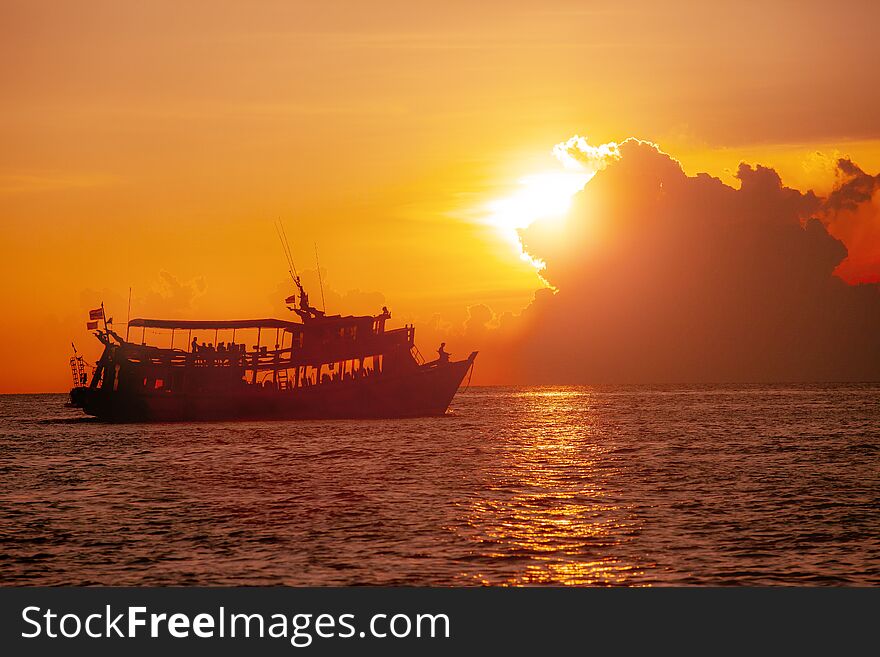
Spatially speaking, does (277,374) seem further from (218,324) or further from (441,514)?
(441,514)

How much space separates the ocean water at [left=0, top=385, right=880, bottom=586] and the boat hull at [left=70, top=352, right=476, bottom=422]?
825 inches

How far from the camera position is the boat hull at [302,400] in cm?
9438

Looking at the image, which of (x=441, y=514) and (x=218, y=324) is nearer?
(x=441, y=514)

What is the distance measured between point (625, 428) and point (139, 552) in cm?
7952

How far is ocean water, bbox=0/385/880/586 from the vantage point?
2544 centimetres

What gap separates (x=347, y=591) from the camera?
65.5ft

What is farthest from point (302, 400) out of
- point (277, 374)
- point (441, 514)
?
point (441, 514)

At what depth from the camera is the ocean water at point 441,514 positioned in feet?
83.5

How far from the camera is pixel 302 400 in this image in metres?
95.0

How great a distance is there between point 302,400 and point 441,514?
6095 cm

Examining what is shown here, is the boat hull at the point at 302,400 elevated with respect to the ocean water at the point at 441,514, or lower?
elevated

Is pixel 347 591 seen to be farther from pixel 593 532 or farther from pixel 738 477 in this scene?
pixel 738 477

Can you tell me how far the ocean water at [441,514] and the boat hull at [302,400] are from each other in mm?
20946

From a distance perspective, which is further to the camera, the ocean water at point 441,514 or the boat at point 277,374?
the boat at point 277,374
